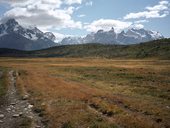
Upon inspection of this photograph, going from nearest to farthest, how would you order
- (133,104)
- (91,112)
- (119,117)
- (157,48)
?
1. (119,117)
2. (91,112)
3. (133,104)
4. (157,48)

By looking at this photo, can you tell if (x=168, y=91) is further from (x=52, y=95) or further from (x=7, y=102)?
(x=7, y=102)

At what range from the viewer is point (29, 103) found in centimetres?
2477

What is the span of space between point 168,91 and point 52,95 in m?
13.3

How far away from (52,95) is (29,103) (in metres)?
4.34

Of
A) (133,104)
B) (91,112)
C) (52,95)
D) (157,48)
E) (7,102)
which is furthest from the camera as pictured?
(157,48)

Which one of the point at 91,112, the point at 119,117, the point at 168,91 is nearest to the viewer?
the point at 119,117

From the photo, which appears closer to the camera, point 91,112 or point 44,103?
point 91,112

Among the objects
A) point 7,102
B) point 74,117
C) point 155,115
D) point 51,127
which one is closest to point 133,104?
point 155,115

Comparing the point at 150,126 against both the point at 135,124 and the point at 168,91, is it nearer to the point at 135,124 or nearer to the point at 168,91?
the point at 135,124

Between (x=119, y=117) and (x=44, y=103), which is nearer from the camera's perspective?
(x=119, y=117)

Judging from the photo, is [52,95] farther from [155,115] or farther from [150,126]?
[150,126]

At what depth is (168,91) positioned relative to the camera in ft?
104

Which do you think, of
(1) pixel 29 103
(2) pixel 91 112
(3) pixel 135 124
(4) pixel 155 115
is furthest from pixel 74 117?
(1) pixel 29 103

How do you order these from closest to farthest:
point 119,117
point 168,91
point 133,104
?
point 119,117 < point 133,104 < point 168,91
